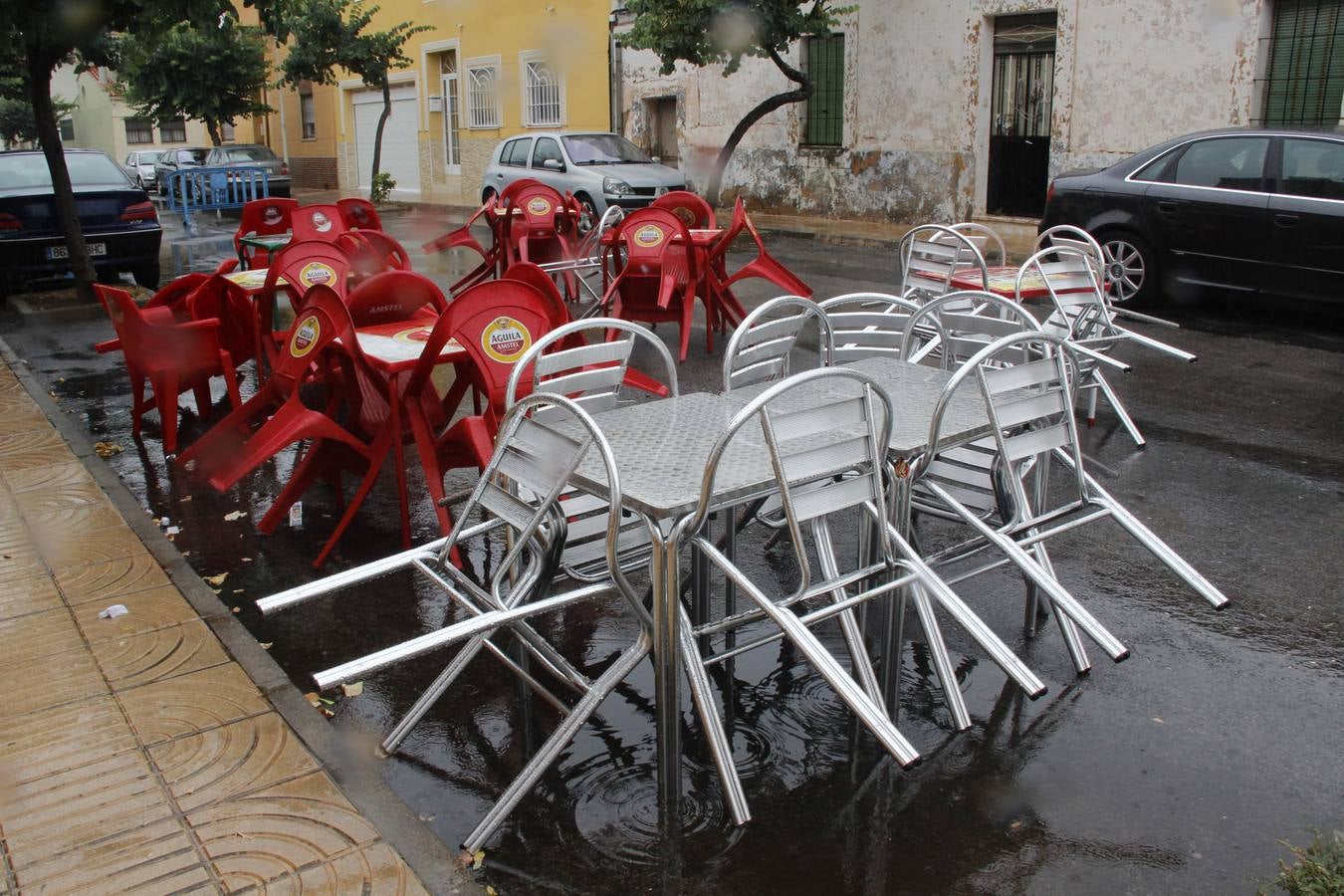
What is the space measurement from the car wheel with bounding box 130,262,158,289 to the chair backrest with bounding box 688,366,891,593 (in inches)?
435

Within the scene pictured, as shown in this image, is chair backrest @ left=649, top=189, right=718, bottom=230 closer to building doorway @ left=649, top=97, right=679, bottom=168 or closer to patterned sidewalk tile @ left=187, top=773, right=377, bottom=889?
patterned sidewalk tile @ left=187, top=773, right=377, bottom=889

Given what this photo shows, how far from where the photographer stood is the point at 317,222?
875 centimetres

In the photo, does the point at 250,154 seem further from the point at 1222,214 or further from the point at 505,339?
the point at 505,339

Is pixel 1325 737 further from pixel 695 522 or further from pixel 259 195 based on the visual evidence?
pixel 259 195

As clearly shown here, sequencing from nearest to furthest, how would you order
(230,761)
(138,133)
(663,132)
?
1. (230,761)
2. (663,132)
3. (138,133)

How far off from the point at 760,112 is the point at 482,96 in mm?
10095

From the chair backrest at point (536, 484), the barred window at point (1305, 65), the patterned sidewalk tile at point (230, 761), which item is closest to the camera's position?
the chair backrest at point (536, 484)

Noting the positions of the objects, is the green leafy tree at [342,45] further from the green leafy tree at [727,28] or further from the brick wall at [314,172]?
the green leafy tree at [727,28]

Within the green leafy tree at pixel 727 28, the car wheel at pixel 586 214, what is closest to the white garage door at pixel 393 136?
the green leafy tree at pixel 727 28

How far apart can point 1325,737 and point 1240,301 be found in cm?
778

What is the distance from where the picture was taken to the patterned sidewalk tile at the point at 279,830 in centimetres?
287

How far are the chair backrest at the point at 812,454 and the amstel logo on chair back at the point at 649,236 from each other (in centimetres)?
515

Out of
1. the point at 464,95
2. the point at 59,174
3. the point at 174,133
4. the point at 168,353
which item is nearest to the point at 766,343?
the point at 168,353

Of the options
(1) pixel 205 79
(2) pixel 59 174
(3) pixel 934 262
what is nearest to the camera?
(3) pixel 934 262
